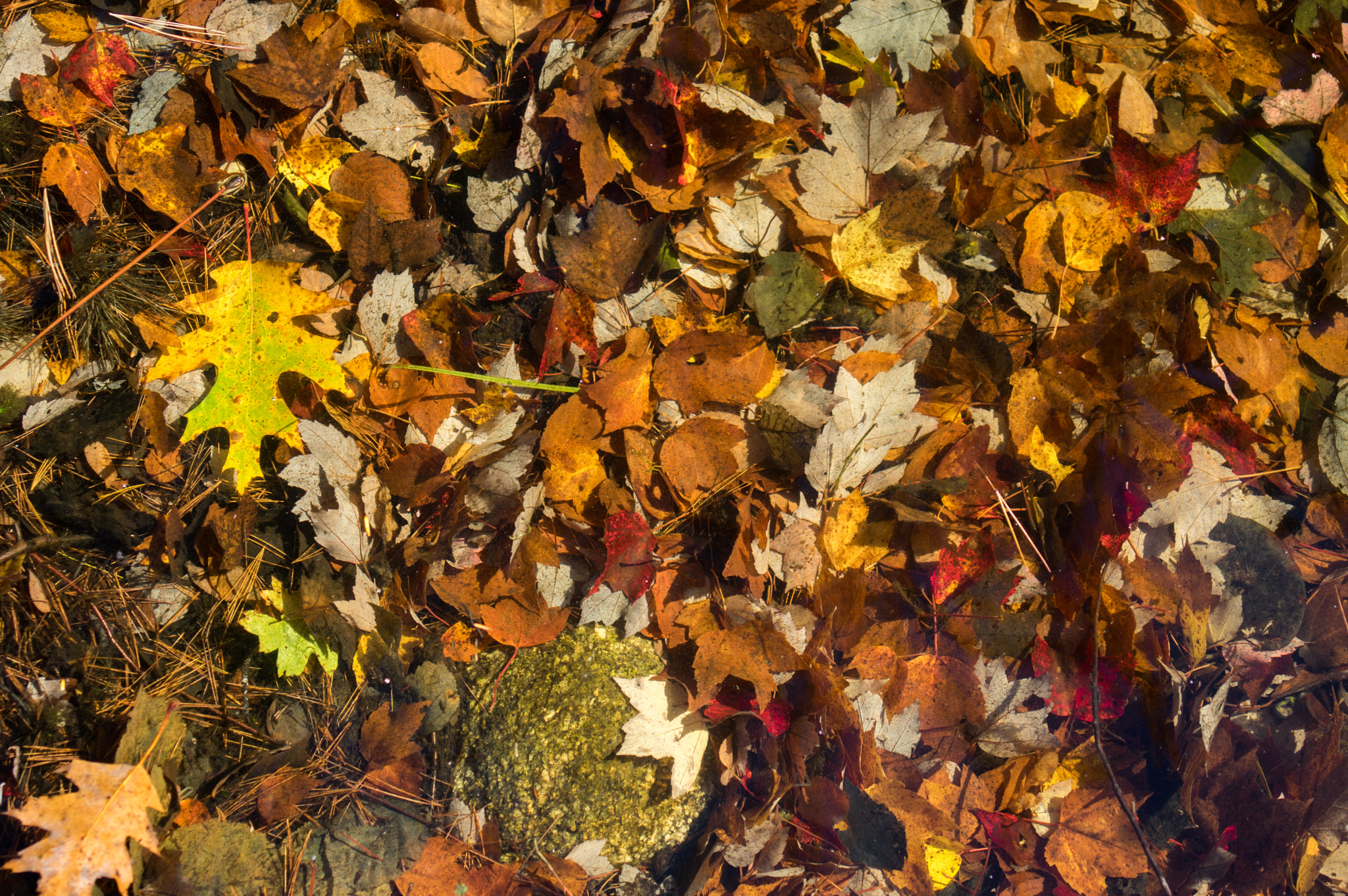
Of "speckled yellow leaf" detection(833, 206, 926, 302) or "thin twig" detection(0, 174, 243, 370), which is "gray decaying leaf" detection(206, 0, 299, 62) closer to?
A: "thin twig" detection(0, 174, 243, 370)

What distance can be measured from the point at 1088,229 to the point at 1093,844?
67.0 inches

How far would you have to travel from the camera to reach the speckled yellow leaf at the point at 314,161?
1790 mm

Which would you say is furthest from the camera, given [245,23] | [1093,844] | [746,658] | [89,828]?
[1093,844]

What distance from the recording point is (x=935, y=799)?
1.83 metres

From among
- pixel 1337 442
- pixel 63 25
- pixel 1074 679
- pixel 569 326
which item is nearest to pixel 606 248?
pixel 569 326

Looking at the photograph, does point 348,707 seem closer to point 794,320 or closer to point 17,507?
point 17,507

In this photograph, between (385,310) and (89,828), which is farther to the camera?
(385,310)

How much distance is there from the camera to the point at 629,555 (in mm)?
1697

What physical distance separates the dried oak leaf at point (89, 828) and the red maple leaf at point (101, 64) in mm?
1695

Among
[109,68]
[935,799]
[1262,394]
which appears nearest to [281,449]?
[109,68]

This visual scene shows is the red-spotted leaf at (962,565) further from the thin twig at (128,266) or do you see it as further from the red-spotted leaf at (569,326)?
the thin twig at (128,266)

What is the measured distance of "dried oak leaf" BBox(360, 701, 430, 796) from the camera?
178cm

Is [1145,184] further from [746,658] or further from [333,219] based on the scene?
[333,219]

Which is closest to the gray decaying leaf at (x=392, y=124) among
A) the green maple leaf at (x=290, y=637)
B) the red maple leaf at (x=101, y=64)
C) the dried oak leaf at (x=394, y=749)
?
the red maple leaf at (x=101, y=64)
